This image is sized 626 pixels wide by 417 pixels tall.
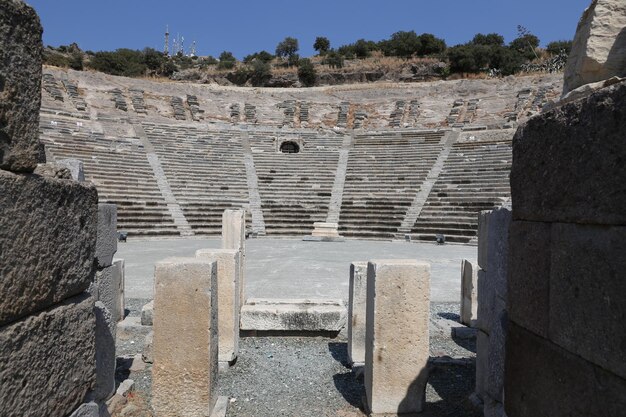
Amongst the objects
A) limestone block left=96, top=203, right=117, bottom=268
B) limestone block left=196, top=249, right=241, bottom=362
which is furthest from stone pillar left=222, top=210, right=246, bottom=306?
limestone block left=96, top=203, right=117, bottom=268

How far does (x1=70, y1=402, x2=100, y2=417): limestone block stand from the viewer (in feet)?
6.33

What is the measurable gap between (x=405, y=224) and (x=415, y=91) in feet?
50.9

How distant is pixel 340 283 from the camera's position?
884 centimetres

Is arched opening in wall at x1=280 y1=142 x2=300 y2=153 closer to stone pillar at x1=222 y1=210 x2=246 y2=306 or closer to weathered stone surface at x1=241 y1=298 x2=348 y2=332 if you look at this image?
stone pillar at x1=222 y1=210 x2=246 y2=306

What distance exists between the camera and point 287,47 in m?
59.2

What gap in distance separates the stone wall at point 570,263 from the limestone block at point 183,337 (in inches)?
89.8

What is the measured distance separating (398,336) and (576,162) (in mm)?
2435

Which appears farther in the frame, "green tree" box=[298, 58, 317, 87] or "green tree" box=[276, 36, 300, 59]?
"green tree" box=[276, 36, 300, 59]

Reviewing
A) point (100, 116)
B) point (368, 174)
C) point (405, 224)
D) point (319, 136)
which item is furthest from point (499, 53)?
point (100, 116)

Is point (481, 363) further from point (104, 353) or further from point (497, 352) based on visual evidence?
point (104, 353)

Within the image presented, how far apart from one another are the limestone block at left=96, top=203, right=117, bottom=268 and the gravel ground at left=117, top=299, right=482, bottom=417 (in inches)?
51.5

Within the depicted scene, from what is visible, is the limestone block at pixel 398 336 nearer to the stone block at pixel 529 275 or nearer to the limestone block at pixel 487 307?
the limestone block at pixel 487 307

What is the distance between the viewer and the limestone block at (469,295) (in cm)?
636

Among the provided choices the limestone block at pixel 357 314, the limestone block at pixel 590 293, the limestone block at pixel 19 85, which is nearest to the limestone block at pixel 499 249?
the limestone block at pixel 590 293
